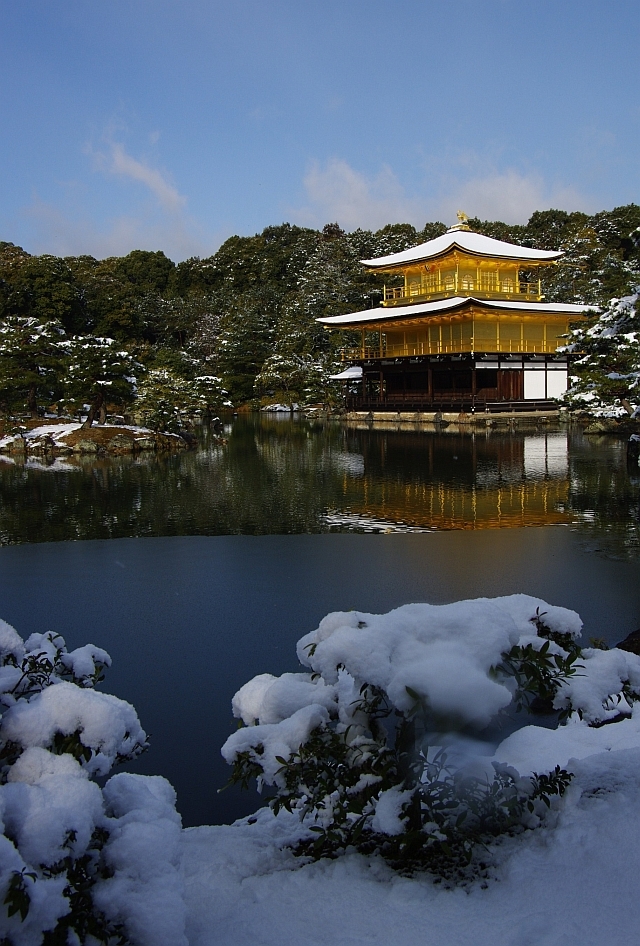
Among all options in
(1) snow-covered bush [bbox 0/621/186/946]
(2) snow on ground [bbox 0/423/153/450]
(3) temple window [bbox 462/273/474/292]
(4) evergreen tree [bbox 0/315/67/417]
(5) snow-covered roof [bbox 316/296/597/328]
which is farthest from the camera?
(3) temple window [bbox 462/273/474/292]

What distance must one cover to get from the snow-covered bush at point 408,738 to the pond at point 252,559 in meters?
0.87

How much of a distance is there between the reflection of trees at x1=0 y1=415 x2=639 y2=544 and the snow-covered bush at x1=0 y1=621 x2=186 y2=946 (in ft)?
22.1

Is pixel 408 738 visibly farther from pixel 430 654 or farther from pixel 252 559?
pixel 252 559

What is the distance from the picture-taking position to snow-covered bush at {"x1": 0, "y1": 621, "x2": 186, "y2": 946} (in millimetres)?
1572

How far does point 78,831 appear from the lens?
5.55ft

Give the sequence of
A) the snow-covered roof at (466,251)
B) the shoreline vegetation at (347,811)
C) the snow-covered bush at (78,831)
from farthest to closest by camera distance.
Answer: the snow-covered roof at (466,251)
the shoreline vegetation at (347,811)
the snow-covered bush at (78,831)

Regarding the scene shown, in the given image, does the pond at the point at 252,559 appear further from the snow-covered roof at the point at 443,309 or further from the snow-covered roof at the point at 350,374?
the snow-covered roof at the point at 350,374

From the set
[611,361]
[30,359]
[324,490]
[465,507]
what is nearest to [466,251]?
[30,359]

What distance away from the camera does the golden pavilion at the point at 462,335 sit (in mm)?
27516

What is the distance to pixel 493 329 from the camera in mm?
28422

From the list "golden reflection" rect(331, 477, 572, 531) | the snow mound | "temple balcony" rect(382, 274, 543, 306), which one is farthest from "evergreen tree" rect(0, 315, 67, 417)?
the snow mound

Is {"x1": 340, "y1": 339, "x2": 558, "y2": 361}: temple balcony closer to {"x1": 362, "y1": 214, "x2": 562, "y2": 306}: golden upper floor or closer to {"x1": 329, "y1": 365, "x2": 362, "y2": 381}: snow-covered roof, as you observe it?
{"x1": 329, "y1": 365, "x2": 362, "y2": 381}: snow-covered roof

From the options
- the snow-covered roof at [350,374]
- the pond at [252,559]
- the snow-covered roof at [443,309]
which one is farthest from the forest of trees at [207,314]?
the pond at [252,559]

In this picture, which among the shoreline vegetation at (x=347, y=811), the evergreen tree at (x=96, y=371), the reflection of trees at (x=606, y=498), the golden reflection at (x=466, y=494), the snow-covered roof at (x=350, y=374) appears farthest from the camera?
the snow-covered roof at (x=350, y=374)
